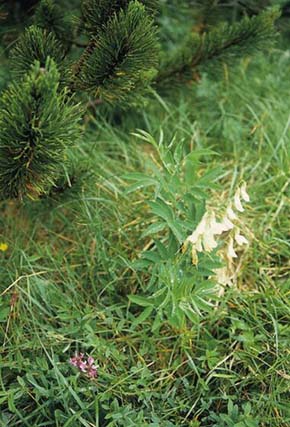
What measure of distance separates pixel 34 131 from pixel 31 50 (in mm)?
259

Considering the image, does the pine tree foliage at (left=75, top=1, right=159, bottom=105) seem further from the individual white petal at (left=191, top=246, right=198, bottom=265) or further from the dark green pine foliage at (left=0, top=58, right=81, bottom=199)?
the individual white petal at (left=191, top=246, right=198, bottom=265)

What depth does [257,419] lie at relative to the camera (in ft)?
5.14

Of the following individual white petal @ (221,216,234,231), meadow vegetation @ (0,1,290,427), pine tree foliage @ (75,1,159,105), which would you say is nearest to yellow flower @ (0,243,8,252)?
meadow vegetation @ (0,1,290,427)

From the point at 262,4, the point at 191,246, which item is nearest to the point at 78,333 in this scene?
the point at 191,246

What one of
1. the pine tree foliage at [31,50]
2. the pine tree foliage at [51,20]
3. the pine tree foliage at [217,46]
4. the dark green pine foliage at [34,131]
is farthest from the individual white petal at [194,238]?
the pine tree foliage at [217,46]

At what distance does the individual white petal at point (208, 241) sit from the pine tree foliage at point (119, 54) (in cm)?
40

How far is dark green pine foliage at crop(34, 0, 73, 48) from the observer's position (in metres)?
1.75

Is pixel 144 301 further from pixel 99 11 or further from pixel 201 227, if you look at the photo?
pixel 99 11

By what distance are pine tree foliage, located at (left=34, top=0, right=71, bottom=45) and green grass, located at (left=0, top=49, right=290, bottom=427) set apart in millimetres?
368

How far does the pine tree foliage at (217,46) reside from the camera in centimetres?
206

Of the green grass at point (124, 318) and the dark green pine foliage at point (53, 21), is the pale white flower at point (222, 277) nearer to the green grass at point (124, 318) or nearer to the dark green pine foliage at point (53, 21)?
the green grass at point (124, 318)

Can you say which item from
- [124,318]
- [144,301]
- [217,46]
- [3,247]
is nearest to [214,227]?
[144,301]

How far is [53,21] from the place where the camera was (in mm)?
1799

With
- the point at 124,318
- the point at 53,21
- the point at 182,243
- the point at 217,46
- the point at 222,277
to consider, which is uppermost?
the point at 53,21
